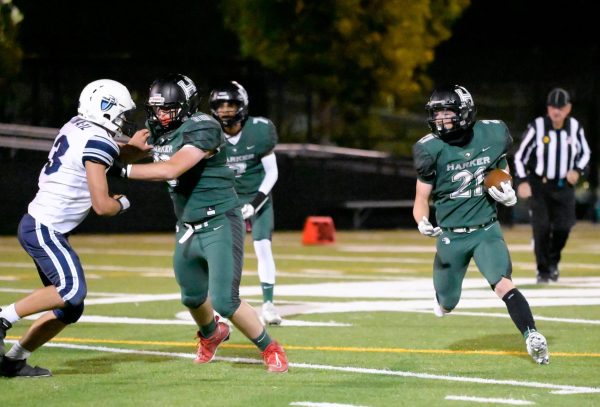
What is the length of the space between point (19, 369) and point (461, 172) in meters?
2.82

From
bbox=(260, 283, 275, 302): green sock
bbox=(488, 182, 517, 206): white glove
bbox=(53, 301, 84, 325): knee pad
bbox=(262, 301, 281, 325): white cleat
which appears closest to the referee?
bbox=(260, 283, 275, 302): green sock

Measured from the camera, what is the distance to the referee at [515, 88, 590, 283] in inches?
494

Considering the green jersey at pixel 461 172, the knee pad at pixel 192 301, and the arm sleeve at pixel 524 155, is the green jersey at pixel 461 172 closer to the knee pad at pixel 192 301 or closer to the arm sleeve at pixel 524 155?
the knee pad at pixel 192 301

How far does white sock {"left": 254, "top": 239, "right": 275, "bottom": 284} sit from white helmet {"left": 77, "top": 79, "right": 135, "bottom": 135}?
290cm

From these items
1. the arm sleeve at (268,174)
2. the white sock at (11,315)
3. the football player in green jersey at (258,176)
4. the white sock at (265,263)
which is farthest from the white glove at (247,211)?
the white sock at (11,315)

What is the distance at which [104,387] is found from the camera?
6.86 meters

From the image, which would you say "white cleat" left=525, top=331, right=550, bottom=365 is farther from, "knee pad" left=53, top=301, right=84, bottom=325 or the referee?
the referee

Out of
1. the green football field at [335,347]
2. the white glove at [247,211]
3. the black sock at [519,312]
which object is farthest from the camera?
the white glove at [247,211]

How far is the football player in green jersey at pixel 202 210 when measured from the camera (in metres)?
7.33

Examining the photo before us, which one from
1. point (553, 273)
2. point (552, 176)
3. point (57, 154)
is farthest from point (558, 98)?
point (57, 154)

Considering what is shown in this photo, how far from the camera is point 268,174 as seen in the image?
9977 mm

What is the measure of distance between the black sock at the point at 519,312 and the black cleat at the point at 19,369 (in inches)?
103

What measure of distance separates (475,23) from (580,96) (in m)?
2.72

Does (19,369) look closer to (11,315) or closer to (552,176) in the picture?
(11,315)
